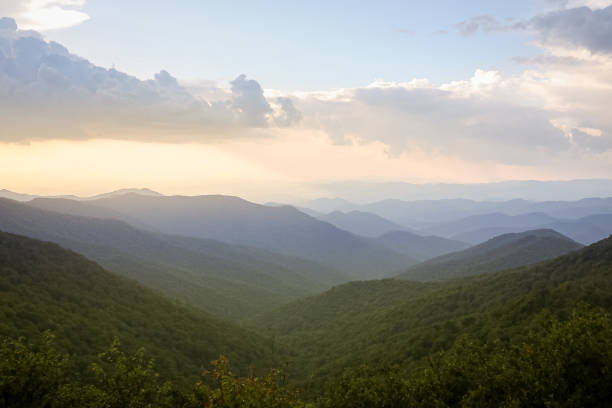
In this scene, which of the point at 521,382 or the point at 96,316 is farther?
the point at 96,316

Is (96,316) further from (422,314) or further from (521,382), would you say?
(521,382)

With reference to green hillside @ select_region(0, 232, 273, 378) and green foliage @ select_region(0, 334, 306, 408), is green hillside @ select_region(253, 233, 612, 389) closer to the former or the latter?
green hillside @ select_region(0, 232, 273, 378)

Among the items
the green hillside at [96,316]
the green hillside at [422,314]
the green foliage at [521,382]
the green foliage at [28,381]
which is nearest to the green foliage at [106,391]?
the green foliage at [28,381]

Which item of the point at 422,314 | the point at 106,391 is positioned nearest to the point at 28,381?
the point at 106,391

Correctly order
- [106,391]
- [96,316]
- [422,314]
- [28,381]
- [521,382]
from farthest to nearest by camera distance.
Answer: [422,314] < [96,316] < [106,391] < [521,382] < [28,381]

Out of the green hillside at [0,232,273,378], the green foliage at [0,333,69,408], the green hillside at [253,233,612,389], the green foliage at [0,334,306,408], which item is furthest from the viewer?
the green hillside at [0,232,273,378]

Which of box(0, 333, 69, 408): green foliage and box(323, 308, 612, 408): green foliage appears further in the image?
box(323, 308, 612, 408): green foliage

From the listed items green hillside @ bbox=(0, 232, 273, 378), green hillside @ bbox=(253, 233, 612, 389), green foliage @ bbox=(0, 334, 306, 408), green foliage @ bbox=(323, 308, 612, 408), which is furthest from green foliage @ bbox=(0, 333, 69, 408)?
green hillside @ bbox=(253, 233, 612, 389)
